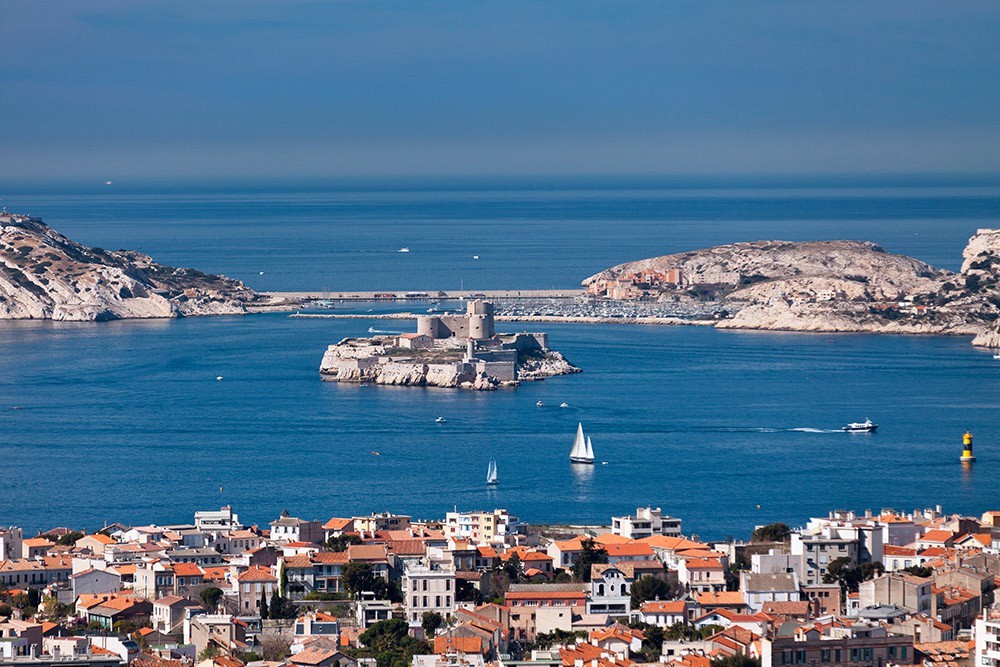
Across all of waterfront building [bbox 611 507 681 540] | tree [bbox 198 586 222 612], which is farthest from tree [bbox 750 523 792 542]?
tree [bbox 198 586 222 612]

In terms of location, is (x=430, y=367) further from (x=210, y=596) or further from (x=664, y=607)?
(x=664, y=607)

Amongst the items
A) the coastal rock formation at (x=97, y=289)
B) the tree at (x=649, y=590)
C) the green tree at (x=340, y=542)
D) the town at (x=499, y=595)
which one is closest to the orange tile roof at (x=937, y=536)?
the town at (x=499, y=595)

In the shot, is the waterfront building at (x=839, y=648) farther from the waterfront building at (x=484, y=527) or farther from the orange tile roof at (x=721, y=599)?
the waterfront building at (x=484, y=527)

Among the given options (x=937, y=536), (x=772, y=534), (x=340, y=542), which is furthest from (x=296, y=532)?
(x=937, y=536)

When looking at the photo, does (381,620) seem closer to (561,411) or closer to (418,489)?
(418,489)

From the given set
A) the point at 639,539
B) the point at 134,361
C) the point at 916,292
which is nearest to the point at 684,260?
the point at 916,292

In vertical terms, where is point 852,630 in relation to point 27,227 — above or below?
below
